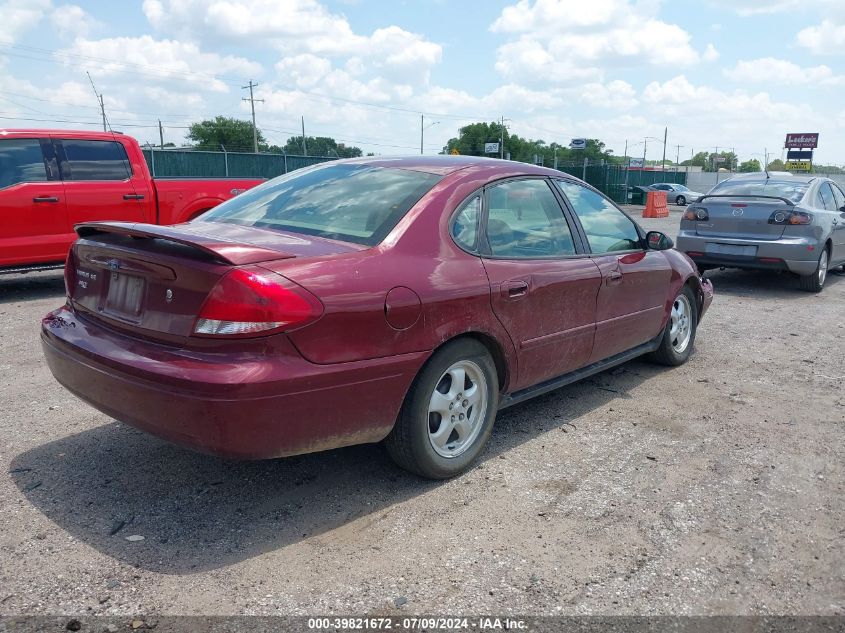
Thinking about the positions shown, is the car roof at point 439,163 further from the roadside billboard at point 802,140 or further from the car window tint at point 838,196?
the roadside billboard at point 802,140

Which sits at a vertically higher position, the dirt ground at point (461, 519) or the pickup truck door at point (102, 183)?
the pickup truck door at point (102, 183)

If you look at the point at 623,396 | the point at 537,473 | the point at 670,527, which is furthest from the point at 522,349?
the point at 623,396

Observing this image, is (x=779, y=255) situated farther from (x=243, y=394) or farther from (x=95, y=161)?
(x=95, y=161)

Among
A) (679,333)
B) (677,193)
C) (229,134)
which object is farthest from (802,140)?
(679,333)

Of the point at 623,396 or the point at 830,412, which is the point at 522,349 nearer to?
the point at 623,396

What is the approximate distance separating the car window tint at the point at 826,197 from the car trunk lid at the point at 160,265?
8.90 meters

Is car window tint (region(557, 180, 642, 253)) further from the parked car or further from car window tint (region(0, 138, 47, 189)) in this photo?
the parked car

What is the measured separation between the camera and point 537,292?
12.7 feet

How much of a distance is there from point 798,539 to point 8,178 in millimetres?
8201

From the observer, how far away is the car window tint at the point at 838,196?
10.3 metres

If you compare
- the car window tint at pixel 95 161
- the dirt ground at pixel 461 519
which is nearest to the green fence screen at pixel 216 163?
the car window tint at pixel 95 161

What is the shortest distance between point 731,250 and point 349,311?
7609 mm

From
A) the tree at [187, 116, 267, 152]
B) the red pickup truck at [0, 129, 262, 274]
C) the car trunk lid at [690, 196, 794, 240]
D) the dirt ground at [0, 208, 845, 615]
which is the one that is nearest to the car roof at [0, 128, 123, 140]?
the red pickup truck at [0, 129, 262, 274]

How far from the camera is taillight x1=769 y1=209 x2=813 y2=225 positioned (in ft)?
29.3
